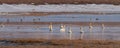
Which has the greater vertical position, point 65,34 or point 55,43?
point 55,43

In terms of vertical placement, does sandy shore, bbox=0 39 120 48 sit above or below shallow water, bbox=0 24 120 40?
above

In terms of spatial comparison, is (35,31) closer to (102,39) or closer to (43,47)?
(102,39)

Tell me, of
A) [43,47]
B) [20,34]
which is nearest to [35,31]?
[20,34]

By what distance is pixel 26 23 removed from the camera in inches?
1602

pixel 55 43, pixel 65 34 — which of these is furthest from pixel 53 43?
pixel 65 34

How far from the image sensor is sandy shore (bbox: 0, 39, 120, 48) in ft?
A: 82.8

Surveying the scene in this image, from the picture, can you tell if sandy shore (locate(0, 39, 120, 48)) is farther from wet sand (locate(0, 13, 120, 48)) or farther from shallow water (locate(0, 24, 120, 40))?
shallow water (locate(0, 24, 120, 40))

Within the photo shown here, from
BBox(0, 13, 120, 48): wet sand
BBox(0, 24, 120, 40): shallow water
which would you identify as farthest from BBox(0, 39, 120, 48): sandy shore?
BBox(0, 24, 120, 40): shallow water

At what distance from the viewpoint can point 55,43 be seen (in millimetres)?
26547

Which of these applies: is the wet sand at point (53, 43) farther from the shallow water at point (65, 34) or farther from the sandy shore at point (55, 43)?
the shallow water at point (65, 34)

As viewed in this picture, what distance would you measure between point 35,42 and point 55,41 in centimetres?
105

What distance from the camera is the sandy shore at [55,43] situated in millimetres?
25250

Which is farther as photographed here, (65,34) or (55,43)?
(65,34)

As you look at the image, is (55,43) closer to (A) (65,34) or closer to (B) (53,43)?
(B) (53,43)
